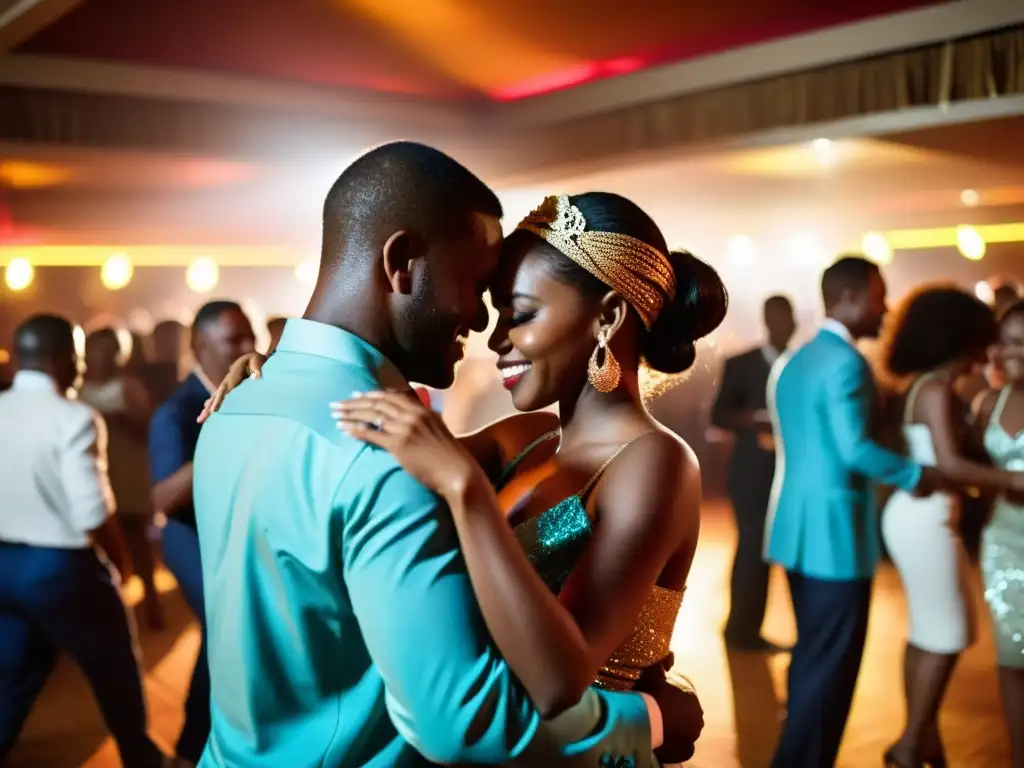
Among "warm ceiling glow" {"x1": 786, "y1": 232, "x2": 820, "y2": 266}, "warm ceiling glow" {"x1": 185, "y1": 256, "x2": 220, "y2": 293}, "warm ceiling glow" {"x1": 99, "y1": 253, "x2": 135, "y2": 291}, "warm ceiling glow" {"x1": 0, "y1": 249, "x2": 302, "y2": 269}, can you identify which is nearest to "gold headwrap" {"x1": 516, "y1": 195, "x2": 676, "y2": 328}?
"warm ceiling glow" {"x1": 0, "y1": 249, "x2": 302, "y2": 269}

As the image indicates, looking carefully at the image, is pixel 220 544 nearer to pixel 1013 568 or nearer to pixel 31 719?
pixel 1013 568

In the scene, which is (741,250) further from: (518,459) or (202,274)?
(518,459)

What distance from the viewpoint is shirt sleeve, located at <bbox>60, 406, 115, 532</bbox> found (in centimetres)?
294

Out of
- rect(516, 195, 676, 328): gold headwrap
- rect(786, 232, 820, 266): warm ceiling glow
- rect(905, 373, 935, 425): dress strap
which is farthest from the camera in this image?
rect(786, 232, 820, 266): warm ceiling glow

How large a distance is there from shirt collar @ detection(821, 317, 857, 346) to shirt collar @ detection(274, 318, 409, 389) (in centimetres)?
240

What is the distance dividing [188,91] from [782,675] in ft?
12.9

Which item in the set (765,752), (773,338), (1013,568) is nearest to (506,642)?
(1013,568)

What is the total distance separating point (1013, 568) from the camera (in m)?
2.96

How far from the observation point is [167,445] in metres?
3.09

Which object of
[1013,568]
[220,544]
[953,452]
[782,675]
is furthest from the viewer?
[782,675]

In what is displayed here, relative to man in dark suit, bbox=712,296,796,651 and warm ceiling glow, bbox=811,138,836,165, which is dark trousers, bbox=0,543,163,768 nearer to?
man in dark suit, bbox=712,296,796,651

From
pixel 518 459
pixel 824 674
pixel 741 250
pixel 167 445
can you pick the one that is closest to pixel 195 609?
pixel 167 445

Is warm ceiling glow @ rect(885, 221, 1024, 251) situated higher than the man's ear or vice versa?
warm ceiling glow @ rect(885, 221, 1024, 251)

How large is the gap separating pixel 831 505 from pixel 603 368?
1.99 meters
